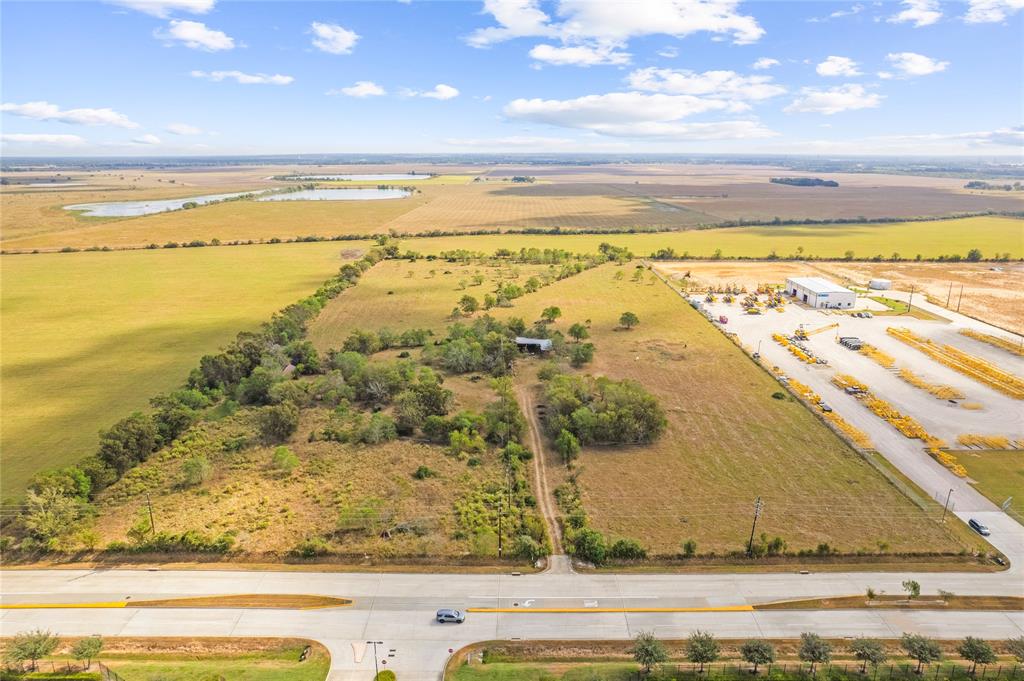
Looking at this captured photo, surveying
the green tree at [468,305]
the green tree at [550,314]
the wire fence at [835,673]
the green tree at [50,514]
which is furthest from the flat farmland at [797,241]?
the wire fence at [835,673]

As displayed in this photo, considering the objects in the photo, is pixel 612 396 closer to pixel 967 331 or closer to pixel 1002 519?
pixel 1002 519

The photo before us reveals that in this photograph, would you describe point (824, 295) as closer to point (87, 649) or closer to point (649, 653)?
point (649, 653)

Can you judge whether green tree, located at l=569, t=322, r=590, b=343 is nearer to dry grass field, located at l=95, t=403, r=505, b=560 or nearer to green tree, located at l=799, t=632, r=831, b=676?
dry grass field, located at l=95, t=403, r=505, b=560

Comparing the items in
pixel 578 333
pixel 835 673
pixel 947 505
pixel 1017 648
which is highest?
pixel 578 333

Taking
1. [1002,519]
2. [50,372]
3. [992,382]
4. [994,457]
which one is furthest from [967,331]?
[50,372]

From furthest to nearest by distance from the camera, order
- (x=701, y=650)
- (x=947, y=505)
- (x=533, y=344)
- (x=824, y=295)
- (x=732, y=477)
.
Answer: (x=824, y=295) → (x=533, y=344) → (x=732, y=477) → (x=947, y=505) → (x=701, y=650)

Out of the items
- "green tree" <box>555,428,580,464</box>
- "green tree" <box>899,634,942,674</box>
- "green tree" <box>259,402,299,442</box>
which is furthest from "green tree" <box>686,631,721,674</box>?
"green tree" <box>259,402,299,442</box>

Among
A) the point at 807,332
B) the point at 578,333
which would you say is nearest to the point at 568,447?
the point at 578,333

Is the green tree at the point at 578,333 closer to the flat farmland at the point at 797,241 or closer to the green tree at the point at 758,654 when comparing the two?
the green tree at the point at 758,654
